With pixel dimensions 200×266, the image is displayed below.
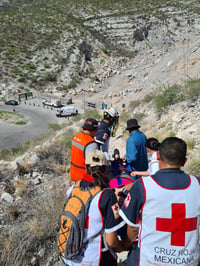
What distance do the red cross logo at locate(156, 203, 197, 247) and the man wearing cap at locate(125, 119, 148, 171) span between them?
85.5 inches

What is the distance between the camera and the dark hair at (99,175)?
2.26 metres

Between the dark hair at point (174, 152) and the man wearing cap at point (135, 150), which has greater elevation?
the dark hair at point (174, 152)

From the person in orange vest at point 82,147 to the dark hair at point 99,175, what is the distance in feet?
3.70

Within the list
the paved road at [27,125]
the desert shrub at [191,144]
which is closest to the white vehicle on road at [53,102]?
the paved road at [27,125]

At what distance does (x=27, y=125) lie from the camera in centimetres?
2527

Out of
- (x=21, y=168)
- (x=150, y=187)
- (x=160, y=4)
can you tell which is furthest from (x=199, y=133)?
(x=160, y=4)

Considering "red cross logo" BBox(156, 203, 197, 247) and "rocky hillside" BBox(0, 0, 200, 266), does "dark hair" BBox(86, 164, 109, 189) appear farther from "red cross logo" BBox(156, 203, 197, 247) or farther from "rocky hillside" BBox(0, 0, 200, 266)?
"rocky hillside" BBox(0, 0, 200, 266)

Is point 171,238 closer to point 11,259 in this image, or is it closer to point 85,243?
point 85,243

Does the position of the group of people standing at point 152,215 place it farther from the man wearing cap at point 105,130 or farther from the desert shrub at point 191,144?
the desert shrub at point 191,144

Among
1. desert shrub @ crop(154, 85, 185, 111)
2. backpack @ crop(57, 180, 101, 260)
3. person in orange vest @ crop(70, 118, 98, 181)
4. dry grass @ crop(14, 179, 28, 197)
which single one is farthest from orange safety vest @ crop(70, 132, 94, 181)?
desert shrub @ crop(154, 85, 185, 111)

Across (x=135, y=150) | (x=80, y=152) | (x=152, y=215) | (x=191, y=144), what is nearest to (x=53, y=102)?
(x=191, y=144)

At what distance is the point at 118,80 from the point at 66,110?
12835 millimetres

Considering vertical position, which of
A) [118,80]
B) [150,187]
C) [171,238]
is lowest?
[171,238]

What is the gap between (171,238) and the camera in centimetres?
193
